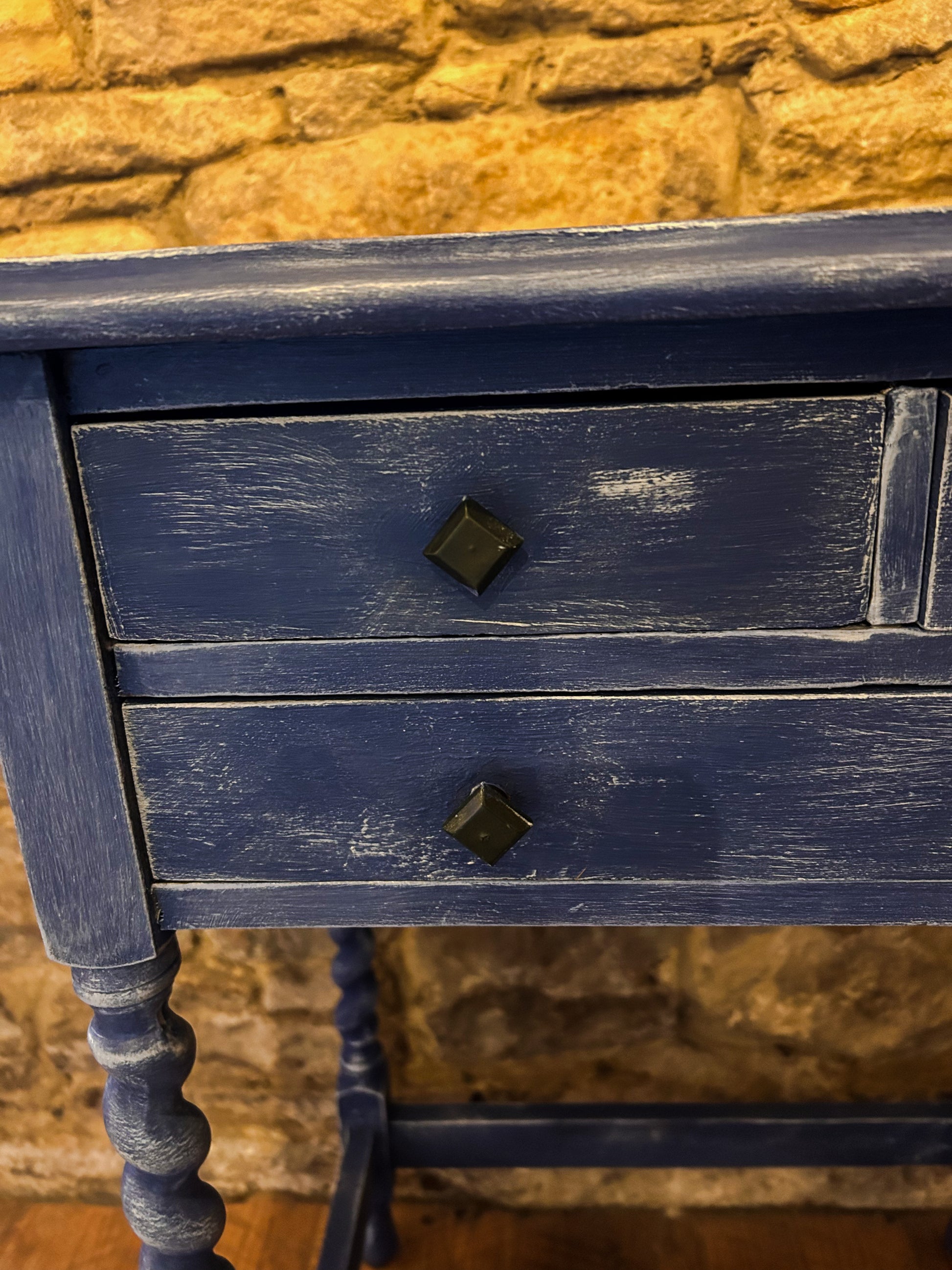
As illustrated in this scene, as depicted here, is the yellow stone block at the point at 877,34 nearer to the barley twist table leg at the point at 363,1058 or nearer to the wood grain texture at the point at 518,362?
the wood grain texture at the point at 518,362

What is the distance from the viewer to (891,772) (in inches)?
22.0

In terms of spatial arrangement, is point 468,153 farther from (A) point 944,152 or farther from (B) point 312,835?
(B) point 312,835

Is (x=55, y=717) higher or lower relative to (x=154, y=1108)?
higher

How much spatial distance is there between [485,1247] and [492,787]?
1024 millimetres

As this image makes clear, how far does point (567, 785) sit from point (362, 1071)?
0.74 m

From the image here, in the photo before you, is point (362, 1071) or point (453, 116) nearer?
point (453, 116)

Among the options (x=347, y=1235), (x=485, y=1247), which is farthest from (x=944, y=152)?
(x=485, y=1247)

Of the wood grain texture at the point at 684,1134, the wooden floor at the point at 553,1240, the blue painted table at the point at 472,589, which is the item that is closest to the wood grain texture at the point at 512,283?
the blue painted table at the point at 472,589

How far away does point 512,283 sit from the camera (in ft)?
1.49

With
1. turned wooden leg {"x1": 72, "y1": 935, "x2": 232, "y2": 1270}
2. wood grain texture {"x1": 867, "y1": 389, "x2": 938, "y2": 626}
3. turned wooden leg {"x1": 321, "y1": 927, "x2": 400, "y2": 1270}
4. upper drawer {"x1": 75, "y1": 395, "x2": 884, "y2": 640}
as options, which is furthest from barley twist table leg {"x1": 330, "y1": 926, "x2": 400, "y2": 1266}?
wood grain texture {"x1": 867, "y1": 389, "x2": 938, "y2": 626}

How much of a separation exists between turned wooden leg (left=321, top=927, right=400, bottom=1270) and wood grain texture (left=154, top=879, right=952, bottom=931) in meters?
0.50

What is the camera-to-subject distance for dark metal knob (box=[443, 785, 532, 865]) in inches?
22.0

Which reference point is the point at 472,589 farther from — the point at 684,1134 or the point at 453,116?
the point at 684,1134

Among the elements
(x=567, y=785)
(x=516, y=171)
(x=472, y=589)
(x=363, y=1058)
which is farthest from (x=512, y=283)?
(x=363, y=1058)
